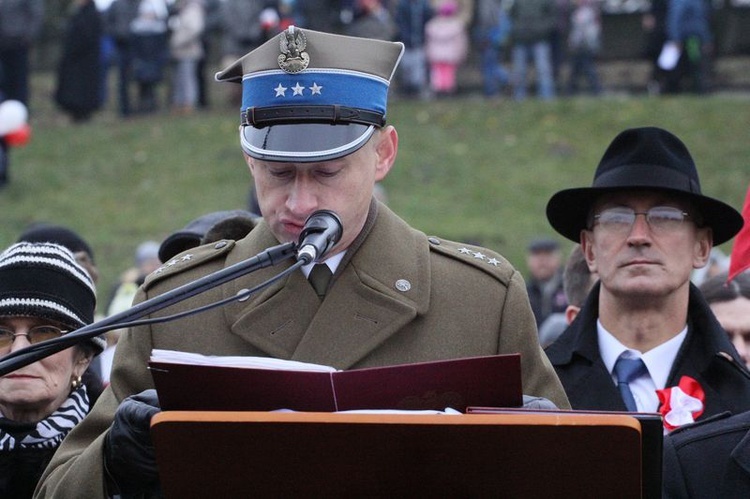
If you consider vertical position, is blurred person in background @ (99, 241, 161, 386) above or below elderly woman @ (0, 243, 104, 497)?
below

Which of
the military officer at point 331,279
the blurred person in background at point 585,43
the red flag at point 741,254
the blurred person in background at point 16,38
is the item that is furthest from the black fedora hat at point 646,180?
the blurred person in background at point 585,43

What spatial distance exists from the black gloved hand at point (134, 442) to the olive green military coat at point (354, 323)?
0.27 meters

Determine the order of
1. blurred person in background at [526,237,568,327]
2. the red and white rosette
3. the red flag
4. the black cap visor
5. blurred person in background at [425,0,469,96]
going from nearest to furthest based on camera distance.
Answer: the black cap visor
the red flag
the red and white rosette
blurred person in background at [526,237,568,327]
blurred person in background at [425,0,469,96]

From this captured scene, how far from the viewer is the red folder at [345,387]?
10.0 ft

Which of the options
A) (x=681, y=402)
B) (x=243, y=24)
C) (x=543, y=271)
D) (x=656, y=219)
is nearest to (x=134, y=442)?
(x=681, y=402)

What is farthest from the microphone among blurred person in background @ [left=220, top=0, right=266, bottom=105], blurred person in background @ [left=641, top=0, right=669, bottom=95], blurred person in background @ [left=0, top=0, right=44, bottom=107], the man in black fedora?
blurred person in background @ [left=641, top=0, right=669, bottom=95]

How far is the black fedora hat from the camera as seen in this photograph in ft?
15.9

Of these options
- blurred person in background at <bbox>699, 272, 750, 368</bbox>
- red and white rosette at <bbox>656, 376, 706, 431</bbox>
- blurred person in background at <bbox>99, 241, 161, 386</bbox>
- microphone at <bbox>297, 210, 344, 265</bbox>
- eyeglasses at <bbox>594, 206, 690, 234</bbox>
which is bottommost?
blurred person in background at <bbox>99, 241, 161, 386</bbox>

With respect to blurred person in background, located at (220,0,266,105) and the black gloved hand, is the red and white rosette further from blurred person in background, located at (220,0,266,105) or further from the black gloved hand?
blurred person in background, located at (220,0,266,105)

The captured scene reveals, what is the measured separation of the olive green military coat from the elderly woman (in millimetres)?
493

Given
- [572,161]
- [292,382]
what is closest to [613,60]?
[572,161]

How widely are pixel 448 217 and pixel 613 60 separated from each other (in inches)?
271

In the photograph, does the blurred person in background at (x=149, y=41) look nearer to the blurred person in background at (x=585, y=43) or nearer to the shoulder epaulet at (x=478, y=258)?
the blurred person in background at (x=585, y=43)

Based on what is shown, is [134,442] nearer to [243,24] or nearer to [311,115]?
[311,115]
